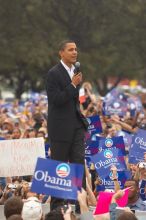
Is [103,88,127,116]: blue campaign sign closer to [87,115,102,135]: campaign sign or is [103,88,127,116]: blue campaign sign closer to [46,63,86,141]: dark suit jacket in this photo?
[87,115,102,135]: campaign sign

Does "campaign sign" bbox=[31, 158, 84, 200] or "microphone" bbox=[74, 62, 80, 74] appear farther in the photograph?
"microphone" bbox=[74, 62, 80, 74]

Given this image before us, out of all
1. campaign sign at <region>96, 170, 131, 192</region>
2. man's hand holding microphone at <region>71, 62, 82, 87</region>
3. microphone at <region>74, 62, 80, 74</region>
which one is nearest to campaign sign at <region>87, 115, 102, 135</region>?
campaign sign at <region>96, 170, 131, 192</region>

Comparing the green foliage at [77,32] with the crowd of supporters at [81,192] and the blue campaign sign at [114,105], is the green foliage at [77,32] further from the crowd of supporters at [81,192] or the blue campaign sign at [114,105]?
the crowd of supporters at [81,192]

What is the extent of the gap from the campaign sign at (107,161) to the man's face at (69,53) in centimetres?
190

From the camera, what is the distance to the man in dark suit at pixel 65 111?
896cm

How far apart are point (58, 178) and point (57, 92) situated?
124 centimetres

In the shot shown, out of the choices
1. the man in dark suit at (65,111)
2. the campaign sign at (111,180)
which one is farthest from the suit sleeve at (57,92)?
the campaign sign at (111,180)

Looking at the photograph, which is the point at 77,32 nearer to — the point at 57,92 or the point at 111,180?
the point at 111,180

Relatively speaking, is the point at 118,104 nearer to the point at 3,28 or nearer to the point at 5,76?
the point at 3,28

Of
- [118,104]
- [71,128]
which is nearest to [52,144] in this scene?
[71,128]

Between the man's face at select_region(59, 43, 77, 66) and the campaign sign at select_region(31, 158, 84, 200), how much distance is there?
1.39m

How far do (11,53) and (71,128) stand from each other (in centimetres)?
3546

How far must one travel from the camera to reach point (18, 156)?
10922 mm

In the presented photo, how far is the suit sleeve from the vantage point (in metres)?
8.92
